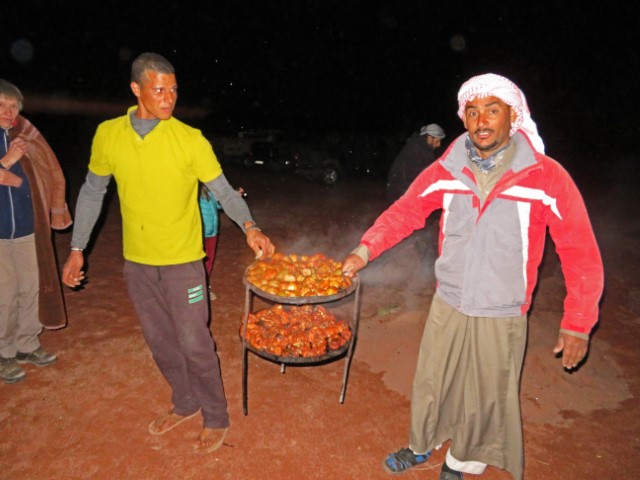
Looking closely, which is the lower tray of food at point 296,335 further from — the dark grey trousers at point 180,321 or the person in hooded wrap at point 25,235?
the person in hooded wrap at point 25,235

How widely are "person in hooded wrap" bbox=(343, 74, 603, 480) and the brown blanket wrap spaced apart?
315cm

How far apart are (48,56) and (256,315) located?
68.4 metres

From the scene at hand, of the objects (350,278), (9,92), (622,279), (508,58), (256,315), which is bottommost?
(622,279)

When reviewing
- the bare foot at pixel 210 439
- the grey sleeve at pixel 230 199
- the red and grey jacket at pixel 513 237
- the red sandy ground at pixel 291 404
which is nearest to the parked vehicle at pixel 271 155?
the red sandy ground at pixel 291 404

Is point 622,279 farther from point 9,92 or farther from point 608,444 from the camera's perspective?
point 9,92

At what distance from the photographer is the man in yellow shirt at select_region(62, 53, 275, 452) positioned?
10.2 feet

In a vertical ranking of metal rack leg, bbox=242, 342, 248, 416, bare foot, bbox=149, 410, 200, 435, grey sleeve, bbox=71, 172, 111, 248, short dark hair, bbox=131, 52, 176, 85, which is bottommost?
bare foot, bbox=149, 410, 200, 435

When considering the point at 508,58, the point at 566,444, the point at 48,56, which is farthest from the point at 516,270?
the point at 48,56

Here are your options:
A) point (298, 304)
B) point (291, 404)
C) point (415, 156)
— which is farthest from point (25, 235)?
point (415, 156)

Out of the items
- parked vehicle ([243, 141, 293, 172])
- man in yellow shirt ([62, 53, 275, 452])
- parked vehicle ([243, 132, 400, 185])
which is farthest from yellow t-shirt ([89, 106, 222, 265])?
parked vehicle ([243, 141, 293, 172])

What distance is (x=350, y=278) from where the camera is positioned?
3.88m

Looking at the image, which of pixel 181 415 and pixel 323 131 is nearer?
pixel 181 415

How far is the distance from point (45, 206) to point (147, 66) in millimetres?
2279

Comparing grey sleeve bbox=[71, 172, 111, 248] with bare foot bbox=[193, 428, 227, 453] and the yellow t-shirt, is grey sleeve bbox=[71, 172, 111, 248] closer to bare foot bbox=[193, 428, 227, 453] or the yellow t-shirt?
the yellow t-shirt
